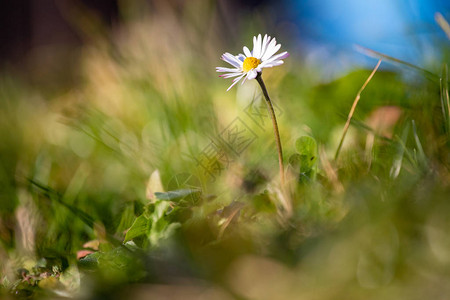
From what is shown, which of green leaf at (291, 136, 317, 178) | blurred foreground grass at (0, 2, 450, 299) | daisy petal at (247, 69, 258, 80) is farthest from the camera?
green leaf at (291, 136, 317, 178)

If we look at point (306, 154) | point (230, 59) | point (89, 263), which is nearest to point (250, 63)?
point (230, 59)

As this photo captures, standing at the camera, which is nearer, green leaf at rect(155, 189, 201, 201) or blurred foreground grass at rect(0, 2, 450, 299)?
blurred foreground grass at rect(0, 2, 450, 299)

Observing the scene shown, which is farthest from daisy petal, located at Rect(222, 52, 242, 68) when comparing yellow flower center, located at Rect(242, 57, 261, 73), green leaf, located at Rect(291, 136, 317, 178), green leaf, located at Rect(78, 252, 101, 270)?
green leaf, located at Rect(78, 252, 101, 270)

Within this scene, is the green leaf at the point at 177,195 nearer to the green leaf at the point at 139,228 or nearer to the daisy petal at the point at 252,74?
the green leaf at the point at 139,228

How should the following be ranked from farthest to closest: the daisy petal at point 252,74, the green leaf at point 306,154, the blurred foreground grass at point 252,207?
the green leaf at point 306,154 < the daisy petal at point 252,74 < the blurred foreground grass at point 252,207

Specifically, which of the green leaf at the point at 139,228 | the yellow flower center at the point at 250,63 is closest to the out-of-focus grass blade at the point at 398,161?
the yellow flower center at the point at 250,63

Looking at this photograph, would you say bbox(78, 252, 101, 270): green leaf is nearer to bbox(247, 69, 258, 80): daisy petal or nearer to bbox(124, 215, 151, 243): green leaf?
bbox(124, 215, 151, 243): green leaf

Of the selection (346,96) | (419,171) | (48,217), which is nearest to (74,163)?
(48,217)
